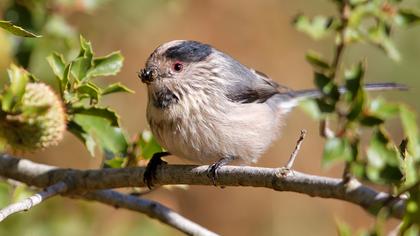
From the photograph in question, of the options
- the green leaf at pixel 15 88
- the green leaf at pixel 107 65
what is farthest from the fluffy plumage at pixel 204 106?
the green leaf at pixel 15 88

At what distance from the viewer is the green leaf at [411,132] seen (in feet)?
7.38

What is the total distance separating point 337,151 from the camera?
271 cm

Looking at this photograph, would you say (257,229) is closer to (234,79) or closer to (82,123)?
(234,79)

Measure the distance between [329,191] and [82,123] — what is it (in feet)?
4.91

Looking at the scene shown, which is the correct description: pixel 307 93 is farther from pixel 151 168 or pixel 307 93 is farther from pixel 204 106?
pixel 151 168

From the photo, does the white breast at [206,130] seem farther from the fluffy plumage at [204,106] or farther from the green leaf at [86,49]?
the green leaf at [86,49]

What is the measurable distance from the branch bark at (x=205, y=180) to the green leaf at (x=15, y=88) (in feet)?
1.72

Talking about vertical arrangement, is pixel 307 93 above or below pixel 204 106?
below

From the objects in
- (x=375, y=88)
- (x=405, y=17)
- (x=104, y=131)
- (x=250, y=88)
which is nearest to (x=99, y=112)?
(x=104, y=131)

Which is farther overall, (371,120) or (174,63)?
(174,63)

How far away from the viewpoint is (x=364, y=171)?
2400 mm

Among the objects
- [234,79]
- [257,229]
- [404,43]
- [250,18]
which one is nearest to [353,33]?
[234,79]

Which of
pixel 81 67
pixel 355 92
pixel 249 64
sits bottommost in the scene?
pixel 249 64

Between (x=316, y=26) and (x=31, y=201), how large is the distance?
1.85m
